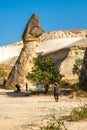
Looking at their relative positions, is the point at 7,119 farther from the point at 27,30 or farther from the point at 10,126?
the point at 27,30

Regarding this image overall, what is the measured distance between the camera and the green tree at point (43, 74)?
29938mm

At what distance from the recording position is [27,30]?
3938 centimetres

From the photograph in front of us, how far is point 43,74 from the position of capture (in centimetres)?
2995

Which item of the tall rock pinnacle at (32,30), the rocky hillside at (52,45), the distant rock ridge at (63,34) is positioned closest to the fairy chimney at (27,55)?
the tall rock pinnacle at (32,30)

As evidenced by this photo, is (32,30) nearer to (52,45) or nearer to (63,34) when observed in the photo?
(52,45)

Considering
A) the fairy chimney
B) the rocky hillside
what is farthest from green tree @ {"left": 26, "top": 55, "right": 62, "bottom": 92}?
the rocky hillside

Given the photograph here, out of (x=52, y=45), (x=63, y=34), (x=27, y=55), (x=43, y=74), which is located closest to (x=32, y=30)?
(x=27, y=55)

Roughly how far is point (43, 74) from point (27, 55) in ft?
33.8

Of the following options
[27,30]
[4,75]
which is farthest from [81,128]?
[4,75]

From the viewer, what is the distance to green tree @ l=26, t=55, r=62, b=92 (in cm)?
2994

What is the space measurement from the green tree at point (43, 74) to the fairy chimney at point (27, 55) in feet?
23.2

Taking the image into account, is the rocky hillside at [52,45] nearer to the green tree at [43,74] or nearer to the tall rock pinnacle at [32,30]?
the tall rock pinnacle at [32,30]

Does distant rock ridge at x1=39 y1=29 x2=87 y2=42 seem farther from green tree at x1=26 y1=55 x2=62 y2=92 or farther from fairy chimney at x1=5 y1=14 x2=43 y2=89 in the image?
green tree at x1=26 y1=55 x2=62 y2=92

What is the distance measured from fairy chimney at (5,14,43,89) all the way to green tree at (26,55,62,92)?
7062 millimetres
